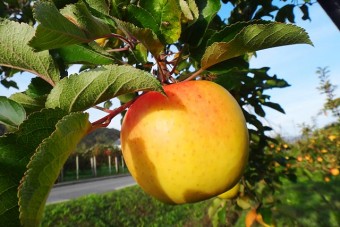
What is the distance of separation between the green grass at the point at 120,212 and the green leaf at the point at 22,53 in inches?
134

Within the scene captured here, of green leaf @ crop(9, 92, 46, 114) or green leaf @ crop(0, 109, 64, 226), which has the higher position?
green leaf @ crop(9, 92, 46, 114)

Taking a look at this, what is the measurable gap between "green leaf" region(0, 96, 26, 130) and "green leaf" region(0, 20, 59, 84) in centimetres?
7

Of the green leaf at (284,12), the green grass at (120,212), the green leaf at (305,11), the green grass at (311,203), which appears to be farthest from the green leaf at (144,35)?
the green grass at (311,203)

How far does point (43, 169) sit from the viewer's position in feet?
1.24

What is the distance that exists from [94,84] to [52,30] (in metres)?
0.09

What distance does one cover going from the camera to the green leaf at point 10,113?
50 cm

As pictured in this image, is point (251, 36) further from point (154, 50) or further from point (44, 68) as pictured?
point (44, 68)

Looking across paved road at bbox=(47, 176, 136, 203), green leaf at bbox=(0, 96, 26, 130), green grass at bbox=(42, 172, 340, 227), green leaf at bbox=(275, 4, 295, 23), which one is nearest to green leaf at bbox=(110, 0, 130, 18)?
green leaf at bbox=(0, 96, 26, 130)

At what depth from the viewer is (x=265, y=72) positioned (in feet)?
5.01

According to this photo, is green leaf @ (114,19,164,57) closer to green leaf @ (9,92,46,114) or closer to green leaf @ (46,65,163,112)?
green leaf @ (46,65,163,112)

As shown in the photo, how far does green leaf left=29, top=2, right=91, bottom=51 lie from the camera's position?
1.38 ft

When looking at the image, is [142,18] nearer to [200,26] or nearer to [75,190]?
[200,26]

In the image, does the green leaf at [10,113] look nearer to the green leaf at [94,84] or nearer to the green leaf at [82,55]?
the green leaf at [94,84]

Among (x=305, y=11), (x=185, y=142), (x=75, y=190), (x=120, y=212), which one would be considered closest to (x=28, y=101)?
(x=185, y=142)
